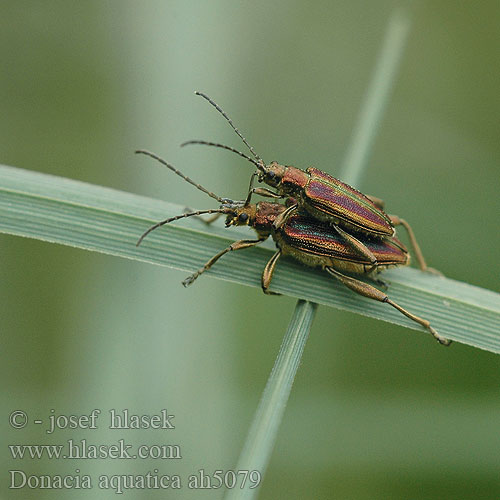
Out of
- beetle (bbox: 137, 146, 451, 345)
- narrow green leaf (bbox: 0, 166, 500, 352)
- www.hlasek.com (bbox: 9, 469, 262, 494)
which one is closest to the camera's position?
narrow green leaf (bbox: 0, 166, 500, 352)

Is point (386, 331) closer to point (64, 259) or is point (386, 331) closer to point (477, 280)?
point (477, 280)

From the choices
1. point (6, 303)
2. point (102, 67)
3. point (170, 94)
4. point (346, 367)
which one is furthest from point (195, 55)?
point (346, 367)

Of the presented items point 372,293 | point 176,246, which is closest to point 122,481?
point 176,246

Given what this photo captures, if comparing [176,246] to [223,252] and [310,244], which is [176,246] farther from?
[310,244]

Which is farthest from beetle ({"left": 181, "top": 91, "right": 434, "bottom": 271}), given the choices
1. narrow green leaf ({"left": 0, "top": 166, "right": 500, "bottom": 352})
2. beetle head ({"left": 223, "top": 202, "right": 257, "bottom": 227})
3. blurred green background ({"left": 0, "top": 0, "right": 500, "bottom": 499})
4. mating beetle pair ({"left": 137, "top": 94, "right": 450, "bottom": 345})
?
blurred green background ({"left": 0, "top": 0, "right": 500, "bottom": 499})

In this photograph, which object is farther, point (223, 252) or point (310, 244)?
point (310, 244)

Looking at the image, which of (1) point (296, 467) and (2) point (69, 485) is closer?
(2) point (69, 485)

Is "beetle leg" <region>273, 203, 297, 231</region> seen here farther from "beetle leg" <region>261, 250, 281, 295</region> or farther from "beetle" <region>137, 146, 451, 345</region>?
"beetle leg" <region>261, 250, 281, 295</region>
